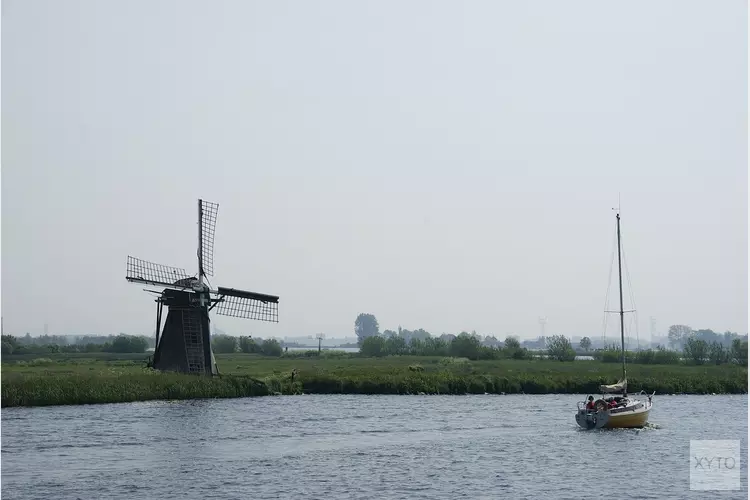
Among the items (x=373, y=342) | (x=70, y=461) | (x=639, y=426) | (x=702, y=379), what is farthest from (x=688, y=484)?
(x=373, y=342)

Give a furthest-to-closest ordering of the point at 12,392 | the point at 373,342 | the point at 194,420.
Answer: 1. the point at 373,342
2. the point at 12,392
3. the point at 194,420

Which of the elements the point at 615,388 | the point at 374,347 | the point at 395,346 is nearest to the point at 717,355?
the point at 395,346

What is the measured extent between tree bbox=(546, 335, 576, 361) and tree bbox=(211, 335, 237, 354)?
51.6 m

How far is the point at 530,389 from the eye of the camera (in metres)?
81.8

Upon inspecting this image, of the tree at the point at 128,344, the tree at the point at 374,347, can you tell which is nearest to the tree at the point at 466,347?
the tree at the point at 374,347

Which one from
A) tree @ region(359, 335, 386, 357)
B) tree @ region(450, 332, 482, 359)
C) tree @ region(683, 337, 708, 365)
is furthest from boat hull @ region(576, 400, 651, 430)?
tree @ region(359, 335, 386, 357)

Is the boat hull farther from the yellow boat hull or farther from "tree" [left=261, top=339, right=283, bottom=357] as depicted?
"tree" [left=261, top=339, right=283, bottom=357]

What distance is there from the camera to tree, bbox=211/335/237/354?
149m

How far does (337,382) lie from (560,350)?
55332mm

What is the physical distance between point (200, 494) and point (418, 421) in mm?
23826

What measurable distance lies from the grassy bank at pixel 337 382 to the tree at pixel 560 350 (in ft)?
82.8

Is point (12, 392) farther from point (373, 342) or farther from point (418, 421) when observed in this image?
point (373, 342)

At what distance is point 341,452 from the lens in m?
48.4

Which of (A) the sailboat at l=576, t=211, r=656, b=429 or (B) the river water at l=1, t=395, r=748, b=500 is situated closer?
(B) the river water at l=1, t=395, r=748, b=500
